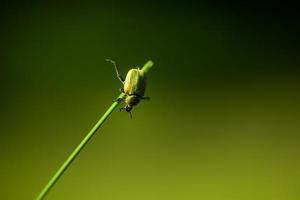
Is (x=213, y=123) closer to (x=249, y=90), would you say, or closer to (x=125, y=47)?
(x=249, y=90)

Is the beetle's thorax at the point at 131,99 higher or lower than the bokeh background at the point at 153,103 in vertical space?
lower

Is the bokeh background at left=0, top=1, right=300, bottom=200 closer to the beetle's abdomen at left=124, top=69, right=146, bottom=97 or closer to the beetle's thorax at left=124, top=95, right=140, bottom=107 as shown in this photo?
the beetle's thorax at left=124, top=95, right=140, bottom=107

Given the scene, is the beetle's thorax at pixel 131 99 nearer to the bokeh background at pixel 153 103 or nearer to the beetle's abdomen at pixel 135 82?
the beetle's abdomen at pixel 135 82

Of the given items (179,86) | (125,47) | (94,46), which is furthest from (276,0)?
(94,46)

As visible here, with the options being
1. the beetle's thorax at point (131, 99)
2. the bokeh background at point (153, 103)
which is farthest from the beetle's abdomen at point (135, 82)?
the bokeh background at point (153, 103)

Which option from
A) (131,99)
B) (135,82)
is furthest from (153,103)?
(135,82)

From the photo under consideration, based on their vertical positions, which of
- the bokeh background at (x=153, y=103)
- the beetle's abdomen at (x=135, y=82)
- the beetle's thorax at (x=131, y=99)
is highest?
the bokeh background at (x=153, y=103)

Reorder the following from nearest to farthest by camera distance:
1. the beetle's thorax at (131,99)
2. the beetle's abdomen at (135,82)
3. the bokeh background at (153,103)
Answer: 1. the beetle's abdomen at (135,82)
2. the beetle's thorax at (131,99)
3. the bokeh background at (153,103)
